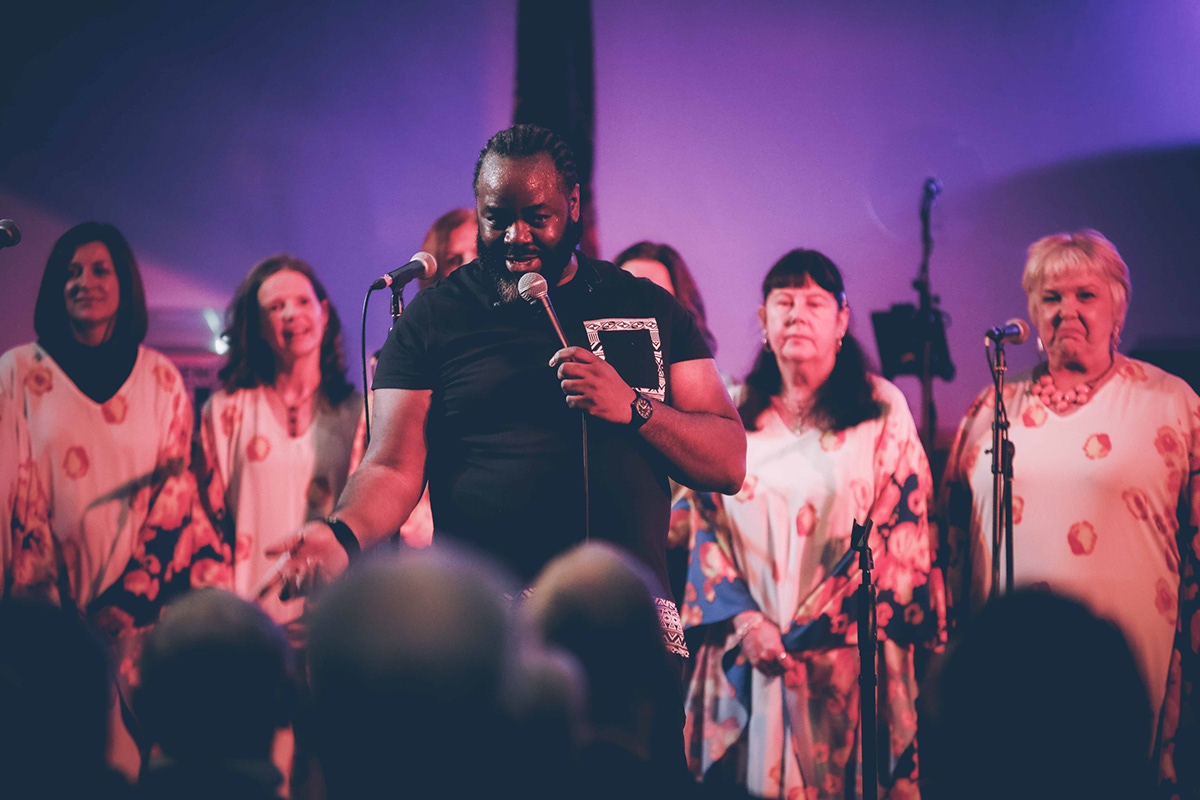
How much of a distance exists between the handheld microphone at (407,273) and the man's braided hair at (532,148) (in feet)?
1.44

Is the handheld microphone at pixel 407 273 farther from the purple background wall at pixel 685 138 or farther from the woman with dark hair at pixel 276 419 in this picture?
the purple background wall at pixel 685 138

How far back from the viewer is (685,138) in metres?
4.00

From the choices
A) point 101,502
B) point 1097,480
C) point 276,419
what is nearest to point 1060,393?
point 1097,480

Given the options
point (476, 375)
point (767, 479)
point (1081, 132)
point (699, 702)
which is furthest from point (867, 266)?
point (476, 375)

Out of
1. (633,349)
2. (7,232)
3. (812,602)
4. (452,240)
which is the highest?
(452,240)

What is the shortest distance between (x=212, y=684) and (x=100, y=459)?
2.39 m

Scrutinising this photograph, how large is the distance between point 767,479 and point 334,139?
7.74 feet

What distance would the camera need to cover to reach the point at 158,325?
3.62 meters

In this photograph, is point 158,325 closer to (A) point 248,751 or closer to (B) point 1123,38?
(A) point 248,751

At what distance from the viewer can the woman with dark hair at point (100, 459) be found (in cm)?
291

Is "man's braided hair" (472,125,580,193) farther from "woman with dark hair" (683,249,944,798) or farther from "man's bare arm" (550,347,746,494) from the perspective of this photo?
"woman with dark hair" (683,249,944,798)

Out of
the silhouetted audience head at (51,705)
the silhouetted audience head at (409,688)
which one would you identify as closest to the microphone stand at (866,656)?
the silhouetted audience head at (409,688)

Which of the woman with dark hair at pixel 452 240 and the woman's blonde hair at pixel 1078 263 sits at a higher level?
the woman with dark hair at pixel 452 240

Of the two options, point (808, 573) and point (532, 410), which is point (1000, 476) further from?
point (532, 410)
